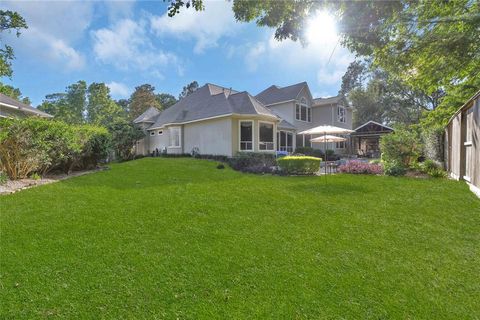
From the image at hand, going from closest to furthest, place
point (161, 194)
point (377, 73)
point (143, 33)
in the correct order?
1. point (161, 194)
2. point (143, 33)
3. point (377, 73)

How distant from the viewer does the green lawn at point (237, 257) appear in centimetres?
287

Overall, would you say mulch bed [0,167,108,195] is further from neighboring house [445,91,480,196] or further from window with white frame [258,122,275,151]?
neighboring house [445,91,480,196]

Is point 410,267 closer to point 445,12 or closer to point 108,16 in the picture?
point 445,12

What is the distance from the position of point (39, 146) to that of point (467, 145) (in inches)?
566

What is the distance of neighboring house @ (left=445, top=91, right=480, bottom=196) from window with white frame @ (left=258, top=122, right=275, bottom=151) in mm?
10730

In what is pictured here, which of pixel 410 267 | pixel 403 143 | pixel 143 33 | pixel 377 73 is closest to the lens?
pixel 410 267

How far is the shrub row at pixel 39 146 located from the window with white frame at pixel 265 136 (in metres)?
11.0

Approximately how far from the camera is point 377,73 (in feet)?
138

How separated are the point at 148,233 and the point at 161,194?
9.29 feet

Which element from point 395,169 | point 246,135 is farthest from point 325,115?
point 395,169

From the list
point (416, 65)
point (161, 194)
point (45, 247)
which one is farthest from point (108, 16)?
point (416, 65)

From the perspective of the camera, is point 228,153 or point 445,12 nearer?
point 445,12

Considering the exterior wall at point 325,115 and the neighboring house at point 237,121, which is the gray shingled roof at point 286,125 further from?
the exterior wall at point 325,115

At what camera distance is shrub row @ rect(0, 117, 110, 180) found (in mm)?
8367
